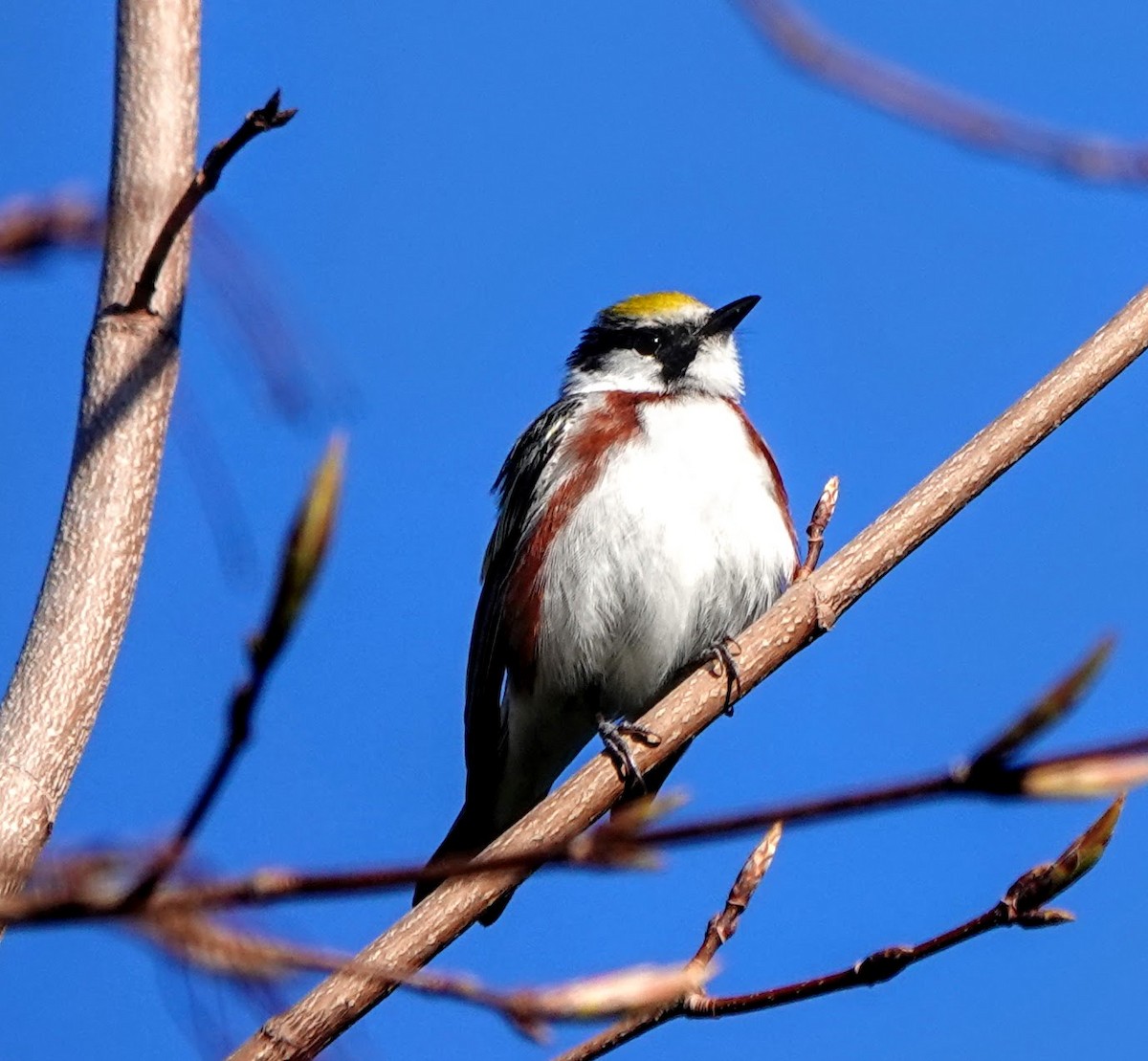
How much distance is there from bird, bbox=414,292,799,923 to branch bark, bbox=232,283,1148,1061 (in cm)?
279

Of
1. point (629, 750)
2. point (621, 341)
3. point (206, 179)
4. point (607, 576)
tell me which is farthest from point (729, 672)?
point (621, 341)

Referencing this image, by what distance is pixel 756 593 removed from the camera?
8023 mm

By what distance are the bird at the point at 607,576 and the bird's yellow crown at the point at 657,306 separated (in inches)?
47.8

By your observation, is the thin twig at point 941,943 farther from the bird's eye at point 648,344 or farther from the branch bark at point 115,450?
the bird's eye at point 648,344

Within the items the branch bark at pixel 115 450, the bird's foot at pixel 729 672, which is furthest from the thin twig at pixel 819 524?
the branch bark at pixel 115 450

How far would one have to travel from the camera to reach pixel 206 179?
278cm

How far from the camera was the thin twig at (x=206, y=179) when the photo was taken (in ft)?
8.39

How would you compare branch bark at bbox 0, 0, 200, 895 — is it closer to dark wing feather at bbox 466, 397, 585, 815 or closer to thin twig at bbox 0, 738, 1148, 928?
thin twig at bbox 0, 738, 1148, 928

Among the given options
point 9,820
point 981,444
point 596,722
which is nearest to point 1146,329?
point 981,444

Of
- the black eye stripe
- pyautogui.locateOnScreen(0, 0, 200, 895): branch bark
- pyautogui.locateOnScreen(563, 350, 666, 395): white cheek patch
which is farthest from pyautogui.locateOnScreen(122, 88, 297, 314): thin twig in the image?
the black eye stripe

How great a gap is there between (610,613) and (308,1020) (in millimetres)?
4758

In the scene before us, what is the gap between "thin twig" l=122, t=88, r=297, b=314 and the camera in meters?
2.56

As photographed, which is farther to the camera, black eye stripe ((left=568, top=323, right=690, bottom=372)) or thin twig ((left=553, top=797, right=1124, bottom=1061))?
black eye stripe ((left=568, top=323, right=690, bottom=372))

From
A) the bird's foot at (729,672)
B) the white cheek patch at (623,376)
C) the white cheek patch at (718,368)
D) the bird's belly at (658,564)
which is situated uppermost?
the white cheek patch at (623,376)
